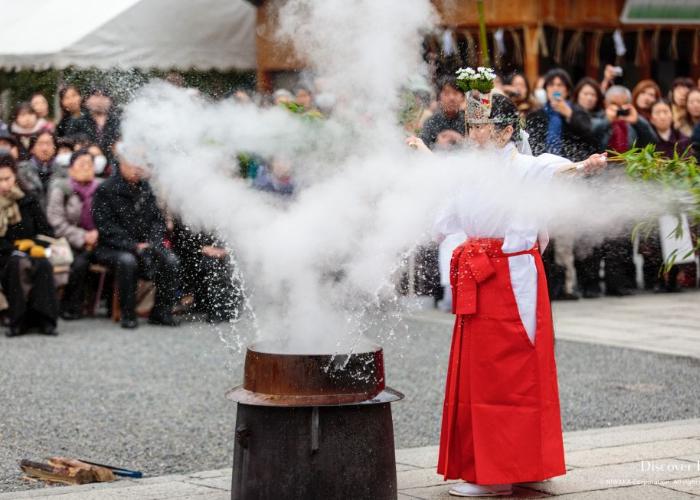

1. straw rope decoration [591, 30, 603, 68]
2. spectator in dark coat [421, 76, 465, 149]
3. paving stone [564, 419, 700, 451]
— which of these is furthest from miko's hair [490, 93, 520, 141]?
straw rope decoration [591, 30, 603, 68]

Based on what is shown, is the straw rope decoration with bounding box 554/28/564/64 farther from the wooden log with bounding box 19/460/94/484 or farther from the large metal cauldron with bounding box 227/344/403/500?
the large metal cauldron with bounding box 227/344/403/500

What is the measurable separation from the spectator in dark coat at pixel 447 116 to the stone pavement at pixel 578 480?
3120 millimetres

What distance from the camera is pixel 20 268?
447 inches

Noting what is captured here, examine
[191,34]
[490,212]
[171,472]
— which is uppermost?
[191,34]

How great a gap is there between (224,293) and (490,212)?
7.09 m

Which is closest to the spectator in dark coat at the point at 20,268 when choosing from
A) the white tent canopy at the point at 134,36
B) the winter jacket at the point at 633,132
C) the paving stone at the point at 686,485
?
the white tent canopy at the point at 134,36

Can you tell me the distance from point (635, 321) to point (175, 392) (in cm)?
519

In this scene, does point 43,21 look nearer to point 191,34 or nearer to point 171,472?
point 191,34

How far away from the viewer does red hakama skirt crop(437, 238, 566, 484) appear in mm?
5676

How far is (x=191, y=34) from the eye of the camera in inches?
687

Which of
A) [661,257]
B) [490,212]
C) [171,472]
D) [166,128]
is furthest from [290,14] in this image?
[661,257]

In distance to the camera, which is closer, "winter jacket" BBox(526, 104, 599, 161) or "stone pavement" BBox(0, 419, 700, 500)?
"stone pavement" BBox(0, 419, 700, 500)

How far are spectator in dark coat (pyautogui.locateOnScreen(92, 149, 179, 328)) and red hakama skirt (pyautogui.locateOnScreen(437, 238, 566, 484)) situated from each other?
21.4ft

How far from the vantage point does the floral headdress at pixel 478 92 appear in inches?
226
